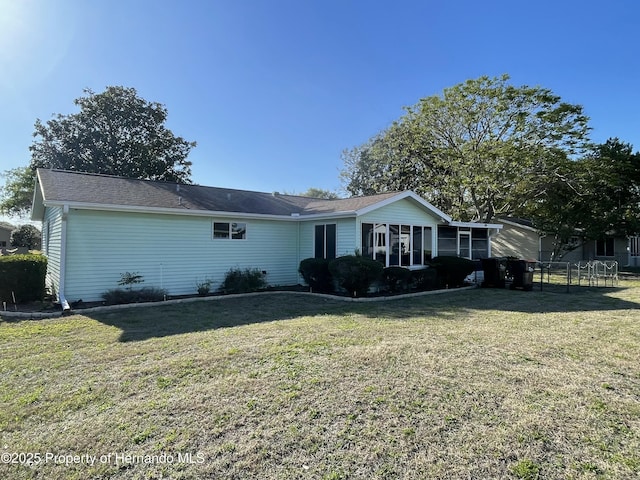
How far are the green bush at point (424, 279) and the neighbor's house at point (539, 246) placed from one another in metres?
15.5

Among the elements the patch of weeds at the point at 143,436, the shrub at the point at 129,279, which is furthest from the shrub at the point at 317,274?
the patch of weeds at the point at 143,436

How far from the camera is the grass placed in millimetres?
2592

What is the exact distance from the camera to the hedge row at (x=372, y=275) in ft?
33.9

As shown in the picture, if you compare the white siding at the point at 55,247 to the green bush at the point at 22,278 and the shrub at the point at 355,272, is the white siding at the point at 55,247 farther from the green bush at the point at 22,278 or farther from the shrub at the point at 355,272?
the shrub at the point at 355,272

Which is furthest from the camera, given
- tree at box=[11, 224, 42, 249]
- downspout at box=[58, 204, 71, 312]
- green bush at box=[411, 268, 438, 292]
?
tree at box=[11, 224, 42, 249]

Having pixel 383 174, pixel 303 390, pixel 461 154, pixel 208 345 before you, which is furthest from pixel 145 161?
pixel 303 390

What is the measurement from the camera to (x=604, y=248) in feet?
89.7

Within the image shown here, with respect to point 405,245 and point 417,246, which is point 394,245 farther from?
point 417,246

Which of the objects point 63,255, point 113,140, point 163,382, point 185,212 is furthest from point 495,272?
point 113,140

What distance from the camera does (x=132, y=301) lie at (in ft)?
30.9

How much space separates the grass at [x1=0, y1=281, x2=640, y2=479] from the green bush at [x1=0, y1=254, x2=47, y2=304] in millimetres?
2812

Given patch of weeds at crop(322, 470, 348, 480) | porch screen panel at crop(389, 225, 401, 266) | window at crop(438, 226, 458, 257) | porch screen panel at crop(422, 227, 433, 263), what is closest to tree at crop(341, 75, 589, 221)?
window at crop(438, 226, 458, 257)

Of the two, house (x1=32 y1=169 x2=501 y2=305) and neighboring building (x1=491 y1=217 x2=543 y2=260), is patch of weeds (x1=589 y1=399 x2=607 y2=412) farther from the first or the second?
neighboring building (x1=491 y1=217 x2=543 y2=260)

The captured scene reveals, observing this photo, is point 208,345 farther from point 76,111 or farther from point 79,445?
point 76,111
